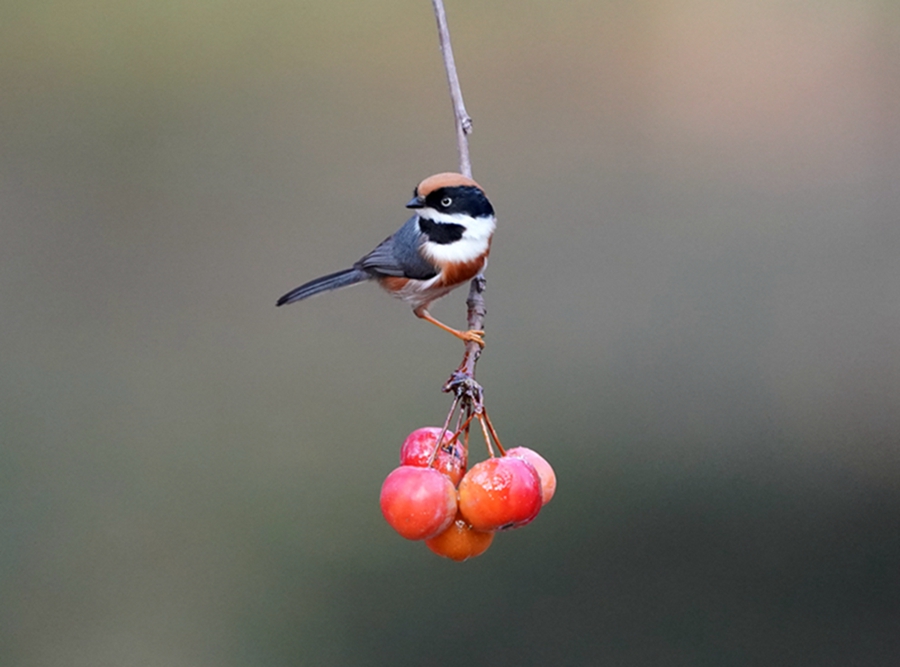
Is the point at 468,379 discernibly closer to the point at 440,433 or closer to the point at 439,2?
the point at 440,433

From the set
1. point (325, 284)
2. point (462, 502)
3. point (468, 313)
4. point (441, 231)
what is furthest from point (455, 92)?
point (462, 502)

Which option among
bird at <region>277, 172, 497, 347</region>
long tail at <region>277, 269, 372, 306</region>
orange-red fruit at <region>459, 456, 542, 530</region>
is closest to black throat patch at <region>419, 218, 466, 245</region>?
bird at <region>277, 172, 497, 347</region>

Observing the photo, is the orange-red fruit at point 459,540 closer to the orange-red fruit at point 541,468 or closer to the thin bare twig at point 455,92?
the orange-red fruit at point 541,468

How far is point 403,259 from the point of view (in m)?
2.32

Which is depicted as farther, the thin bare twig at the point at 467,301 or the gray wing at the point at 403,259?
the gray wing at the point at 403,259

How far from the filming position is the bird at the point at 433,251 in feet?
6.45

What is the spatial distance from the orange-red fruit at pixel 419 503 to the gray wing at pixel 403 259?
3.03 feet

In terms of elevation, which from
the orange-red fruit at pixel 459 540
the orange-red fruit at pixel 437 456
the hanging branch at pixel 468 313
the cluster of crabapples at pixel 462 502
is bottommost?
the orange-red fruit at pixel 459 540

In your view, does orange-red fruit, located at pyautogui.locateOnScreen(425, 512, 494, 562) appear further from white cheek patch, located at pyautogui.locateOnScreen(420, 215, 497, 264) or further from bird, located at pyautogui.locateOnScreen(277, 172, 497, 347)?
white cheek patch, located at pyautogui.locateOnScreen(420, 215, 497, 264)

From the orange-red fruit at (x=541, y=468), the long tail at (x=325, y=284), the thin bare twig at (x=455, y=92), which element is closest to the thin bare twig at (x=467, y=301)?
the thin bare twig at (x=455, y=92)

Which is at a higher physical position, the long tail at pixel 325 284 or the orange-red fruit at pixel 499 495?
the long tail at pixel 325 284

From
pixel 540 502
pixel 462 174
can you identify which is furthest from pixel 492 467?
pixel 462 174

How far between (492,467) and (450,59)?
0.95 metres

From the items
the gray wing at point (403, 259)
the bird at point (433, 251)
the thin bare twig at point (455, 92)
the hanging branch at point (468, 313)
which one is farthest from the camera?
the gray wing at point (403, 259)
